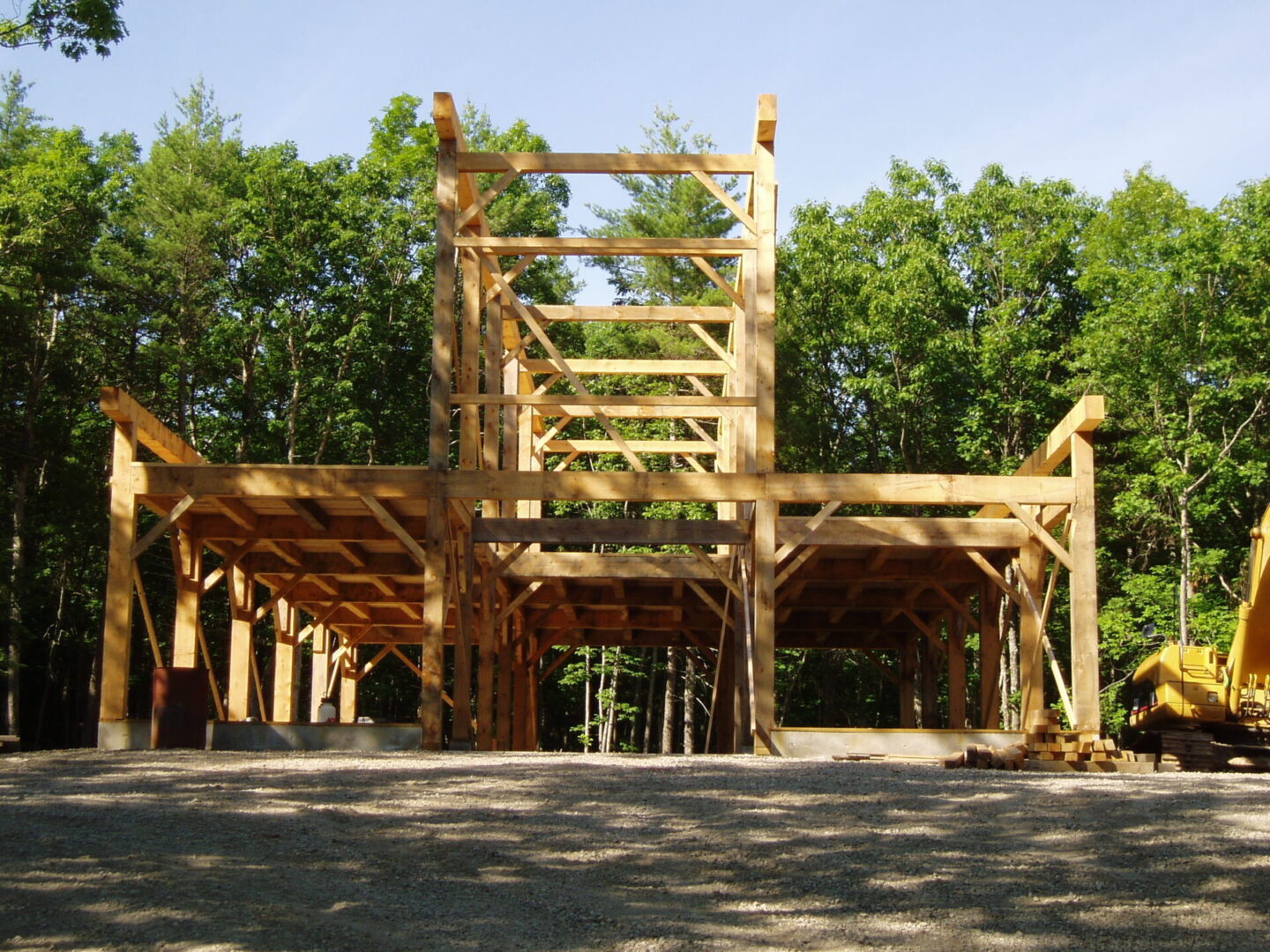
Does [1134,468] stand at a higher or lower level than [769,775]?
higher

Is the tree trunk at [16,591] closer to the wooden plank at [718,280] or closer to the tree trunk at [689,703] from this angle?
the tree trunk at [689,703]

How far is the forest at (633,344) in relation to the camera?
30.6 metres

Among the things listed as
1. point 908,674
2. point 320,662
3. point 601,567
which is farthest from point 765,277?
point 320,662

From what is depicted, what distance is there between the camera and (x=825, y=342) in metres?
36.9

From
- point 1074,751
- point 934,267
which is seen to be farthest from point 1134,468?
point 1074,751

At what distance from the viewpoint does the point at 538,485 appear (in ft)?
55.4

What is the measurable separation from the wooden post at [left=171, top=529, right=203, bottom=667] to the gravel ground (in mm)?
6771

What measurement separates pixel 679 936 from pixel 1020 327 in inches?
1153

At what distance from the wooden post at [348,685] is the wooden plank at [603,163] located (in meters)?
14.3

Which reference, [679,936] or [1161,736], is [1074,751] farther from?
[679,936]

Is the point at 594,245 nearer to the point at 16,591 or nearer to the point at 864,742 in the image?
the point at 864,742

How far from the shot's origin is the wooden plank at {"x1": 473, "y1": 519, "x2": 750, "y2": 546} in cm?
1747

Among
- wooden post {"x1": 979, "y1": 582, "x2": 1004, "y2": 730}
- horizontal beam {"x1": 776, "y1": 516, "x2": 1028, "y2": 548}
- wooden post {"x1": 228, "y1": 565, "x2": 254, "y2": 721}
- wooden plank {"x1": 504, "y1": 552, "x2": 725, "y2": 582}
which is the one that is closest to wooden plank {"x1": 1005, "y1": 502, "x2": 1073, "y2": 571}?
horizontal beam {"x1": 776, "y1": 516, "x2": 1028, "y2": 548}

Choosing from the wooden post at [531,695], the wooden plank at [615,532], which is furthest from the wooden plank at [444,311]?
the wooden post at [531,695]
